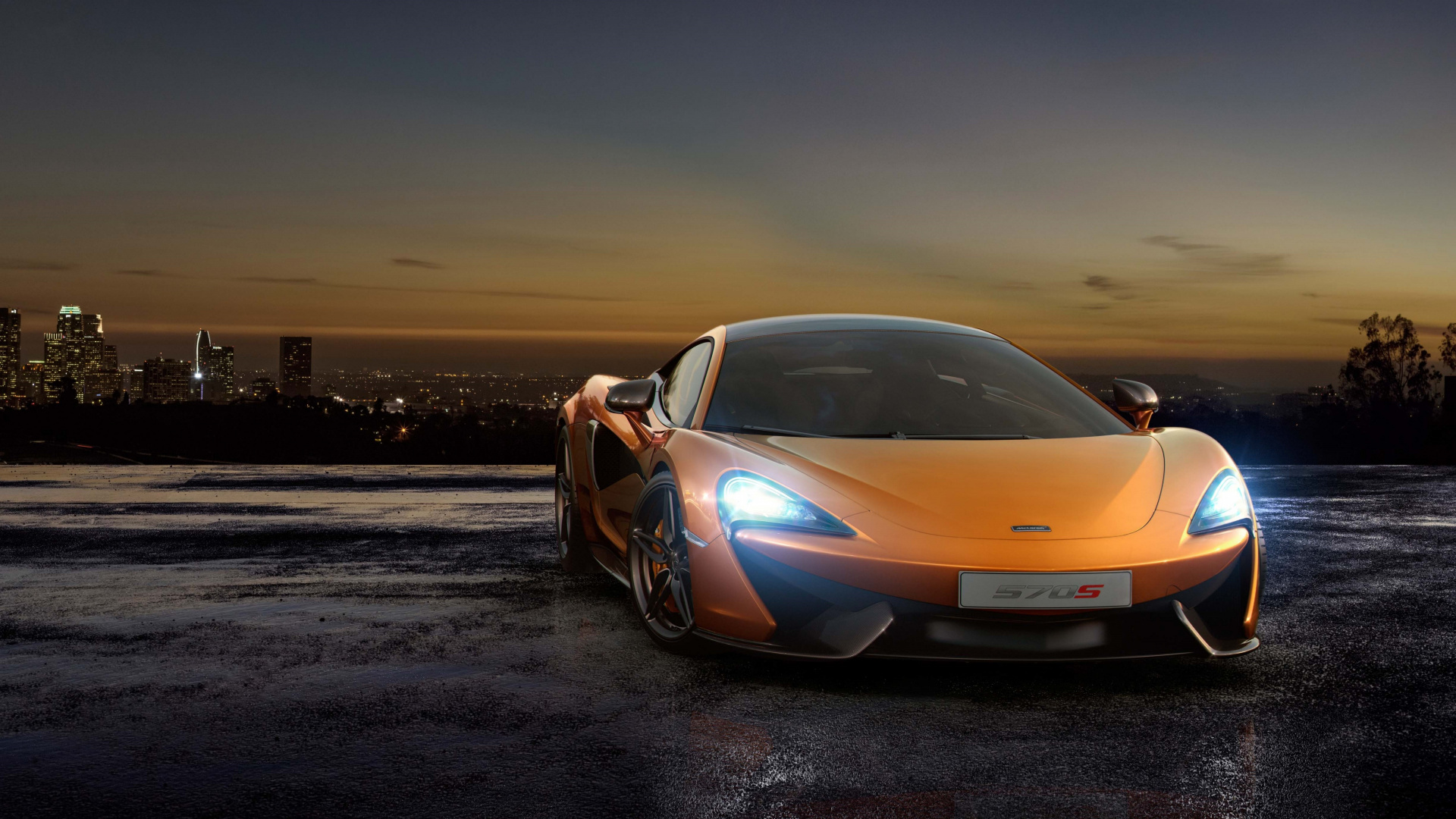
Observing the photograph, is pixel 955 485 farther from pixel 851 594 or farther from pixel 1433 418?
pixel 1433 418

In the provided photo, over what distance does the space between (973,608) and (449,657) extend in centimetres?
204

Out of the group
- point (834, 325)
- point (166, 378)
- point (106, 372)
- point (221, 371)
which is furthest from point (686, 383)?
point (106, 372)

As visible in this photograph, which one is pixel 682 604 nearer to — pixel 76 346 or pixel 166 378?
pixel 166 378

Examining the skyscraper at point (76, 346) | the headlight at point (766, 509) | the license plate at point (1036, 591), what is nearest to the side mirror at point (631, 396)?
the headlight at point (766, 509)

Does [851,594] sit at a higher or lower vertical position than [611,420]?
lower

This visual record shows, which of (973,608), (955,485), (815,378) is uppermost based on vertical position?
(815,378)

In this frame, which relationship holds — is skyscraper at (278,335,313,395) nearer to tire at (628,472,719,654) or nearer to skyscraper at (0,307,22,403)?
skyscraper at (0,307,22,403)

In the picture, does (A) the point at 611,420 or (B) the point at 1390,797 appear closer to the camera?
(B) the point at 1390,797

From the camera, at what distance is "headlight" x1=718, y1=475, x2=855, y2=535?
12.1 ft

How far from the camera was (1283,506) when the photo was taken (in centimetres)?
982

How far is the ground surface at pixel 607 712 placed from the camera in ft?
9.16

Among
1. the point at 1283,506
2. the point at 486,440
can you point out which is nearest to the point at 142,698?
the point at 1283,506

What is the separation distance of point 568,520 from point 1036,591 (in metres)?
3.31

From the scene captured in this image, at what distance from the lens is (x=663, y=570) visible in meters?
4.27
